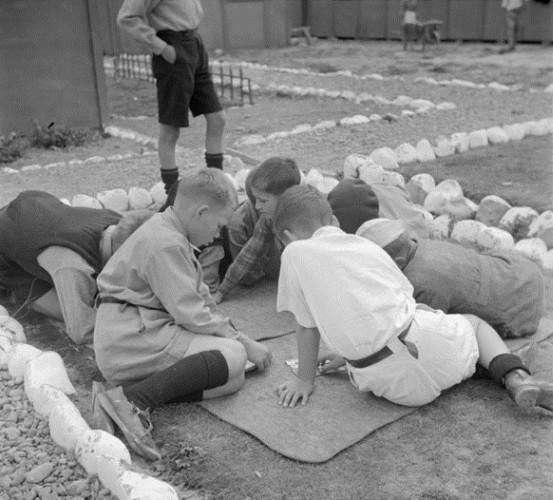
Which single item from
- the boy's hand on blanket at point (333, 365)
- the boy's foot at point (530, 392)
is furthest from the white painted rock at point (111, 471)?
the boy's foot at point (530, 392)

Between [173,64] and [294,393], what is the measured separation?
3350 mm

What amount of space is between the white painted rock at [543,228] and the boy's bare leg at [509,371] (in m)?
1.81

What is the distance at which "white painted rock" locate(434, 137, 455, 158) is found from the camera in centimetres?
746

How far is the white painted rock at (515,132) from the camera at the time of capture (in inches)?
314

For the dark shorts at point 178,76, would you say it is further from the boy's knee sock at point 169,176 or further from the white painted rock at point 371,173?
the white painted rock at point 371,173

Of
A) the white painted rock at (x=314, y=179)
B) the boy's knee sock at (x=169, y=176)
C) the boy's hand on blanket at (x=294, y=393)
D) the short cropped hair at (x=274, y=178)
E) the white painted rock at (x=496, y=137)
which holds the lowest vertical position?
the boy's hand on blanket at (x=294, y=393)

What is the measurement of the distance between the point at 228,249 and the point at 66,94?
535 cm

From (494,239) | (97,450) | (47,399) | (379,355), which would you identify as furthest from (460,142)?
(97,450)

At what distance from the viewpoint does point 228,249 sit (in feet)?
15.9

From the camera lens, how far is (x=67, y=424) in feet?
10.3

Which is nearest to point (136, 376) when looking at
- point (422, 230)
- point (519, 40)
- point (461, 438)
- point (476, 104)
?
point (461, 438)

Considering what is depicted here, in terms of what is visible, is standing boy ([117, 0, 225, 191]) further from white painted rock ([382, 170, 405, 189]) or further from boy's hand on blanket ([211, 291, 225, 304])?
boy's hand on blanket ([211, 291, 225, 304])

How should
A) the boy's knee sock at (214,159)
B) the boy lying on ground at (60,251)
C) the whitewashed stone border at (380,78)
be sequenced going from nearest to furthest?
1. the boy lying on ground at (60,251)
2. the boy's knee sock at (214,159)
3. the whitewashed stone border at (380,78)

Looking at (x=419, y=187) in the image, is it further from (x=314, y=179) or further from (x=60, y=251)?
(x=60, y=251)
